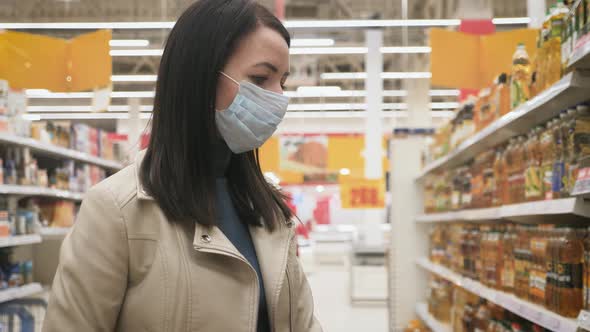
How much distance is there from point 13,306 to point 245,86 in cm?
395

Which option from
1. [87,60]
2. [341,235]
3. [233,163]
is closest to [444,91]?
[341,235]

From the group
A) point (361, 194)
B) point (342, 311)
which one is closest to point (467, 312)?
→ point (342, 311)

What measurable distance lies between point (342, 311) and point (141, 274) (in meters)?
8.84

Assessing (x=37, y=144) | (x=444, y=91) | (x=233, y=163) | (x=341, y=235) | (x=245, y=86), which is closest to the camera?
(x=245, y=86)

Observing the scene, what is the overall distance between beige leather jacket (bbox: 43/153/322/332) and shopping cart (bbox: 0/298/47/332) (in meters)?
3.56

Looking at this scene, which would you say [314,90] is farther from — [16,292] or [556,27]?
[556,27]

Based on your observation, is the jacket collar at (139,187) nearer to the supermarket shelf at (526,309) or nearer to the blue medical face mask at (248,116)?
the blue medical face mask at (248,116)

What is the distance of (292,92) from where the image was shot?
665 inches

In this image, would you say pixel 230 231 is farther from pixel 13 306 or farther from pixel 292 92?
pixel 292 92

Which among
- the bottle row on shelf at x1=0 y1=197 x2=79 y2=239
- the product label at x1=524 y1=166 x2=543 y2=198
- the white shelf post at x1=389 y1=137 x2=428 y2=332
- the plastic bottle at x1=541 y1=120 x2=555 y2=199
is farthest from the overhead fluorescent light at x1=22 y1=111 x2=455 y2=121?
the plastic bottle at x1=541 y1=120 x2=555 y2=199

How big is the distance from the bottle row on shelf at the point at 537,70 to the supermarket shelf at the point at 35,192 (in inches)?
121

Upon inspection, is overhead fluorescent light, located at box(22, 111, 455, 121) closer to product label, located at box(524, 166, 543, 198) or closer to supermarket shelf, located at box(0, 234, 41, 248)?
supermarket shelf, located at box(0, 234, 41, 248)

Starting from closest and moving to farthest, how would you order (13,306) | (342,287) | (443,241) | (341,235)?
(13,306), (443,241), (342,287), (341,235)

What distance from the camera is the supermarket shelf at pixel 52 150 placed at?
4.66 m
